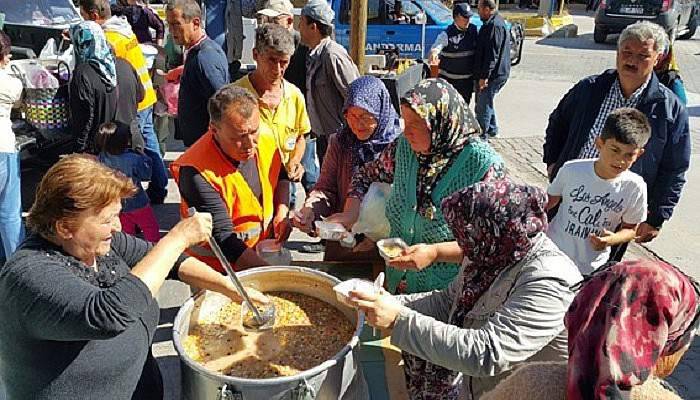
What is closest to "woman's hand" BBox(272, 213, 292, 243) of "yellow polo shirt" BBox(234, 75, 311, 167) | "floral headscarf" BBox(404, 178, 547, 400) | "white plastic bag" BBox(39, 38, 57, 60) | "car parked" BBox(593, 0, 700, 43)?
"yellow polo shirt" BBox(234, 75, 311, 167)

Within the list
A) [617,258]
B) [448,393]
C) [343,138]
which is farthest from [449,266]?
[617,258]

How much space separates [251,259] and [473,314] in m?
1.06

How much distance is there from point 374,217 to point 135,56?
337 cm

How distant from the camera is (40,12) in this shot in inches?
266

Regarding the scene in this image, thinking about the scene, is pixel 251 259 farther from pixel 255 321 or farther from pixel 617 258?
pixel 617 258

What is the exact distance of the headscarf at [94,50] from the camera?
4.46 meters

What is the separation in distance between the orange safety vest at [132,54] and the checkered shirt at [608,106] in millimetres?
3631

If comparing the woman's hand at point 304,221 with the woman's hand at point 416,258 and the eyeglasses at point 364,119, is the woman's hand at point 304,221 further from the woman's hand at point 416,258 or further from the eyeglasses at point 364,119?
the woman's hand at point 416,258

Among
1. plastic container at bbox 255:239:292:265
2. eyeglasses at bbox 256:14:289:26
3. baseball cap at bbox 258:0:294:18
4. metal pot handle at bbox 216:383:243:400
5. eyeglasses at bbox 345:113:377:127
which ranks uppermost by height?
baseball cap at bbox 258:0:294:18

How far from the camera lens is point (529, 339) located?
187 centimetres

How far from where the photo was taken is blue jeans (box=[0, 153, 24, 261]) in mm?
3934

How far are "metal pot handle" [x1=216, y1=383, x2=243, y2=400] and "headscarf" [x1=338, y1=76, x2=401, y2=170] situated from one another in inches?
68.3

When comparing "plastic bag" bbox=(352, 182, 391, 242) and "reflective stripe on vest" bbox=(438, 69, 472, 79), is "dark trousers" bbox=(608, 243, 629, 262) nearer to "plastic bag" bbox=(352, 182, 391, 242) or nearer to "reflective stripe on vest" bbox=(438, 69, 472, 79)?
"plastic bag" bbox=(352, 182, 391, 242)

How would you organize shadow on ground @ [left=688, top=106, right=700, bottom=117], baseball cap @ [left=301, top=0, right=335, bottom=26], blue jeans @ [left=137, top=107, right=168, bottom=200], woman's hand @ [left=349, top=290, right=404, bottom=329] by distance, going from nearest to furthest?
woman's hand @ [left=349, top=290, right=404, bottom=329] < baseball cap @ [left=301, top=0, right=335, bottom=26] < blue jeans @ [left=137, top=107, right=168, bottom=200] < shadow on ground @ [left=688, top=106, right=700, bottom=117]
